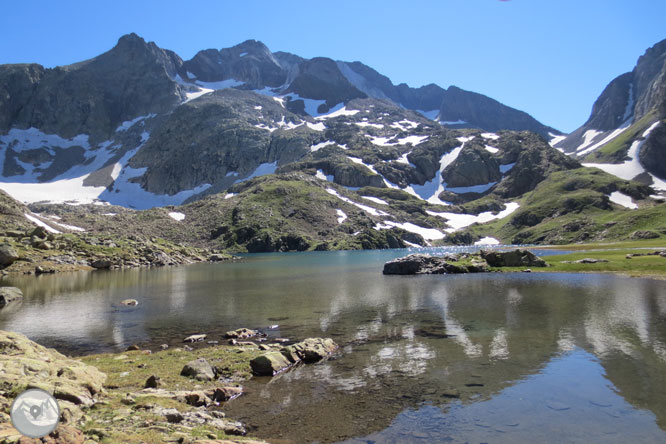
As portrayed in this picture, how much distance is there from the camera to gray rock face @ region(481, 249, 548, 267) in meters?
78.8

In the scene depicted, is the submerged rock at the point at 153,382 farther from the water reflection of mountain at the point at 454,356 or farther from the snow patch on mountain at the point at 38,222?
the snow patch on mountain at the point at 38,222

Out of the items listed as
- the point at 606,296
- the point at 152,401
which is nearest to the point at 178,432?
the point at 152,401

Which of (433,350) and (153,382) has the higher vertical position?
(153,382)

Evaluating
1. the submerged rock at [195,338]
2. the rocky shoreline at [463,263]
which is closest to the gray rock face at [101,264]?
the rocky shoreline at [463,263]

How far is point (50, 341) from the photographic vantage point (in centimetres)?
3042

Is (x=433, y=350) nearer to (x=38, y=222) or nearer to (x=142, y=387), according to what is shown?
(x=142, y=387)

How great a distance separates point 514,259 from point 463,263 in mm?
10363

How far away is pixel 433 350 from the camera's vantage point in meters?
24.8

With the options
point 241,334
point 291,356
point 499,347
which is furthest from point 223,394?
point 499,347

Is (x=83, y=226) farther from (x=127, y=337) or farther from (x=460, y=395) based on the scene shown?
(x=460, y=395)

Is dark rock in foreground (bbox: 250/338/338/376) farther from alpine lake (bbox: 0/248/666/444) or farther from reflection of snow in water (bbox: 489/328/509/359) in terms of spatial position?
reflection of snow in water (bbox: 489/328/509/359)

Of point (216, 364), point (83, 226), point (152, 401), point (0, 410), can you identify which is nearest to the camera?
point (0, 410)

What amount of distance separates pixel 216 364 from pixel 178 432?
34.7 feet

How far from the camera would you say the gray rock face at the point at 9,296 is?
46.8 meters
